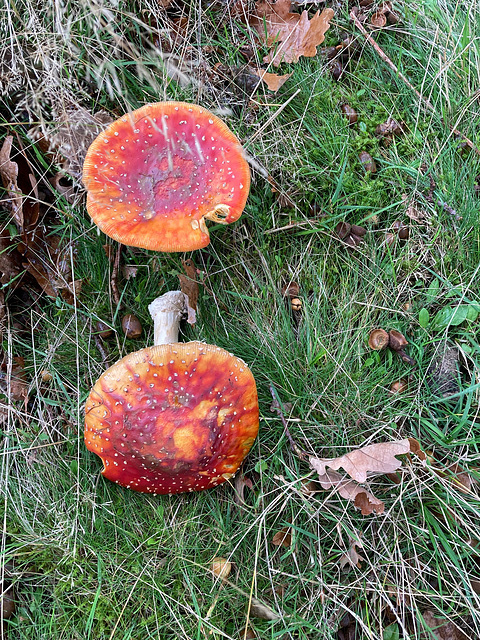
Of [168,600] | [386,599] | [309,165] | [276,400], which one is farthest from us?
[309,165]

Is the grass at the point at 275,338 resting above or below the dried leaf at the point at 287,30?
below

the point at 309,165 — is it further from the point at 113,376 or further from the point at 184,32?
the point at 113,376

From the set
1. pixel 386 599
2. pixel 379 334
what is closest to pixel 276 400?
pixel 379 334

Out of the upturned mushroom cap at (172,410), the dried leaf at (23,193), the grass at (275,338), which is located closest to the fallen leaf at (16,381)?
the grass at (275,338)

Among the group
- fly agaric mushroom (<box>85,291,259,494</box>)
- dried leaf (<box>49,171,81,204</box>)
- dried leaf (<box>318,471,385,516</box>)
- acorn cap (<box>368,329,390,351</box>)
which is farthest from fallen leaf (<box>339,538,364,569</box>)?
dried leaf (<box>49,171,81,204</box>)

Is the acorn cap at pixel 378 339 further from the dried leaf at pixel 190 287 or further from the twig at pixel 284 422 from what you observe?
the dried leaf at pixel 190 287

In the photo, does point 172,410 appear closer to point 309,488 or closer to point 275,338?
point 275,338
